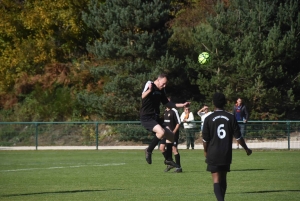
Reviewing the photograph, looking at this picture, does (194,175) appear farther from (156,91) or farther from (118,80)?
(118,80)

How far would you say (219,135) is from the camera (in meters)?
10.4

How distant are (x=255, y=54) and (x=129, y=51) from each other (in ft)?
22.7

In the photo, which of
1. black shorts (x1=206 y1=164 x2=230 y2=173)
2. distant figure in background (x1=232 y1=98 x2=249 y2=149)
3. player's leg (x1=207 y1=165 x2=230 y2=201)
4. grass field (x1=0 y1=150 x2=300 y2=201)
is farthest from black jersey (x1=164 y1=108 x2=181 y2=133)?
distant figure in background (x1=232 y1=98 x2=249 y2=149)

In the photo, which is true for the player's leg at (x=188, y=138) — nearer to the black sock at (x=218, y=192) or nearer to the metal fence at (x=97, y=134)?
the metal fence at (x=97, y=134)

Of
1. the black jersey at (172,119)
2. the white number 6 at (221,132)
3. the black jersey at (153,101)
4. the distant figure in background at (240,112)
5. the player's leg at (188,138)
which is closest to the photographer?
the white number 6 at (221,132)

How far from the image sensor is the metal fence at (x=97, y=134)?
31.7 m

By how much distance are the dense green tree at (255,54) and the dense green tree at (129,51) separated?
2.00 meters

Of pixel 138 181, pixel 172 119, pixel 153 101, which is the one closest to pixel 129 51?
pixel 172 119

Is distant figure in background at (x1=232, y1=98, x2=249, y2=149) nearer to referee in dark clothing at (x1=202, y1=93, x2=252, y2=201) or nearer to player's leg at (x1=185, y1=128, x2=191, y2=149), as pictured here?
player's leg at (x1=185, y1=128, x2=191, y2=149)

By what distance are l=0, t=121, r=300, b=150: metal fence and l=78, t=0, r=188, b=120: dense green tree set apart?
129 inches

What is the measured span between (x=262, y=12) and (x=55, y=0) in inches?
511

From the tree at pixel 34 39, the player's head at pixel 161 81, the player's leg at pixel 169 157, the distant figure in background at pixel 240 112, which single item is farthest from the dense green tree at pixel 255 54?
the player's head at pixel 161 81

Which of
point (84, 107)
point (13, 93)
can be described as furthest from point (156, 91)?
point (13, 93)

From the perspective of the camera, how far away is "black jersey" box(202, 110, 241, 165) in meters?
10.3
